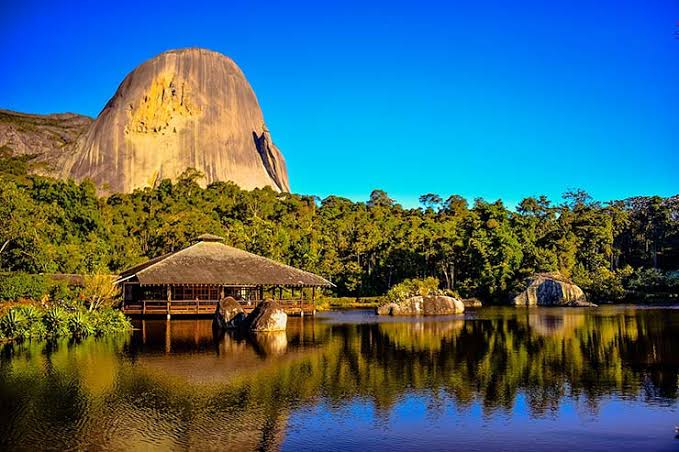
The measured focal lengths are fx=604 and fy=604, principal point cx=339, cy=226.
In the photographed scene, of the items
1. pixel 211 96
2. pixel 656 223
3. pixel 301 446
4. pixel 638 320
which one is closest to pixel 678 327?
pixel 638 320

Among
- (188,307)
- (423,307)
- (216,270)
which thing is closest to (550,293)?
(423,307)

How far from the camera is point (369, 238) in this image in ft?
174

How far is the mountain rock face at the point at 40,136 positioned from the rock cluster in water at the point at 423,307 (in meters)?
54.5

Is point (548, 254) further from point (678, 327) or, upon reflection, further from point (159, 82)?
point (159, 82)

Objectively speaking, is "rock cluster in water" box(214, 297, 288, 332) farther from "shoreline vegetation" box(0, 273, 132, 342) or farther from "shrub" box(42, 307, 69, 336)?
"shrub" box(42, 307, 69, 336)

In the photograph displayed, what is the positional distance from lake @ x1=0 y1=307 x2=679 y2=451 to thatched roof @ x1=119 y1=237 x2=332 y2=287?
29.0 feet

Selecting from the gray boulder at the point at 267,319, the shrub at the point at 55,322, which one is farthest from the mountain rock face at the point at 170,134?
the gray boulder at the point at 267,319

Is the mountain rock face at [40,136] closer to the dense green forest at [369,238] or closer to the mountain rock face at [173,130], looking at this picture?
the mountain rock face at [173,130]

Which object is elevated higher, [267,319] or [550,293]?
[550,293]

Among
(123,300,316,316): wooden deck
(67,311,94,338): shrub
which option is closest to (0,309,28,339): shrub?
(67,311,94,338): shrub

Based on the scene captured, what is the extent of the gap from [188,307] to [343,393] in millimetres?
21311

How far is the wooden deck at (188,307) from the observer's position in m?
31.5

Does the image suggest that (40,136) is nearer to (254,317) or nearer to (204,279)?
(204,279)

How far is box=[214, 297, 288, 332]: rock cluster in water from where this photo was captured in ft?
78.2
